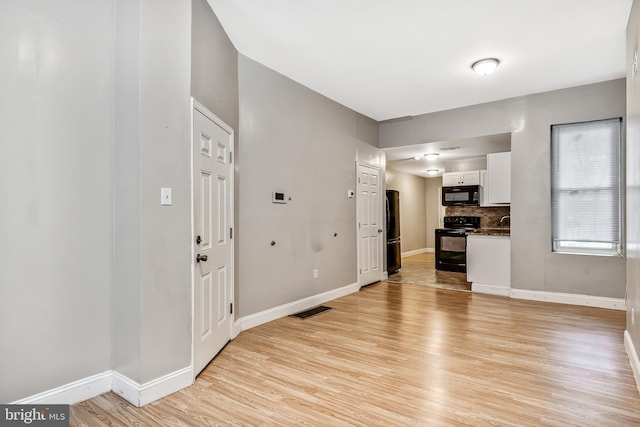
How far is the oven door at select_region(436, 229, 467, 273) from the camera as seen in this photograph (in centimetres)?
709

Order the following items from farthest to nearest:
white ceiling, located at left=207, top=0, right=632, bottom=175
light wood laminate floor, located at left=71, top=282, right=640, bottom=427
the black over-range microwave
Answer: the black over-range microwave < white ceiling, located at left=207, top=0, right=632, bottom=175 < light wood laminate floor, located at left=71, top=282, right=640, bottom=427

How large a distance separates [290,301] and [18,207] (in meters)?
2.82

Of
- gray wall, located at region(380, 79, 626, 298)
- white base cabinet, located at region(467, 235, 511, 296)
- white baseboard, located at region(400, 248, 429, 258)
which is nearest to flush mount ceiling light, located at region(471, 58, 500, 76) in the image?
gray wall, located at region(380, 79, 626, 298)

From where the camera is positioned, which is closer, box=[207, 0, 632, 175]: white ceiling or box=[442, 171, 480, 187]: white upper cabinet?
box=[207, 0, 632, 175]: white ceiling

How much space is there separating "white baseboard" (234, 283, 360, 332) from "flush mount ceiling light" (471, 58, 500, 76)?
3.34 meters

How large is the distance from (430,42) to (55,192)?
3384 millimetres

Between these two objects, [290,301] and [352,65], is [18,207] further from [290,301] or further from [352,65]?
[352,65]

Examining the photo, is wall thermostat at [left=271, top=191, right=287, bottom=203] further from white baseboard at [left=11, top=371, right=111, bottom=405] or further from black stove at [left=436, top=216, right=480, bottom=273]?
black stove at [left=436, top=216, right=480, bottom=273]

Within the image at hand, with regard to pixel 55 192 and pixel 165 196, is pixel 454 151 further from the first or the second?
pixel 55 192

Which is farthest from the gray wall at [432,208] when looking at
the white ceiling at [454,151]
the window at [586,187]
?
the window at [586,187]

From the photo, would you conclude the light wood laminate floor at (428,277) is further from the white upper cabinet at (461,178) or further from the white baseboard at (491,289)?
the white upper cabinet at (461,178)

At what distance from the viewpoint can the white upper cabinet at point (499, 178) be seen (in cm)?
516

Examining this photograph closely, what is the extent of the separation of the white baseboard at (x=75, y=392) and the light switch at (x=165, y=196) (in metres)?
1.20

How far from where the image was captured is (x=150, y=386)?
219 cm
